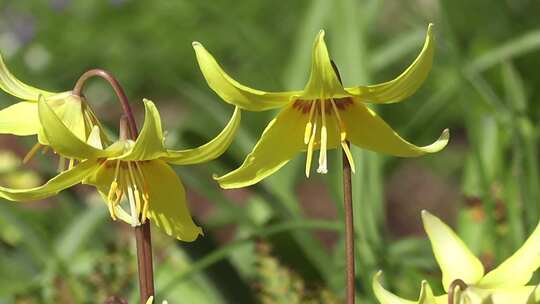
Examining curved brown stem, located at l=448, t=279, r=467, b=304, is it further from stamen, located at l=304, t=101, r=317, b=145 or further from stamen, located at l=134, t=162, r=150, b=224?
stamen, located at l=134, t=162, r=150, b=224

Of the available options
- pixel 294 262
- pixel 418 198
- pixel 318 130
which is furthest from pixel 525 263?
pixel 418 198

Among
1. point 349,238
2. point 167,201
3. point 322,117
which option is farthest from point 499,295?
point 167,201

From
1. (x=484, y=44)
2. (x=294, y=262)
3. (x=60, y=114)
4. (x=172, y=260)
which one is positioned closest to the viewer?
(x=60, y=114)

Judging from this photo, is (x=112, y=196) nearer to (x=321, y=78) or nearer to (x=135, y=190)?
(x=135, y=190)

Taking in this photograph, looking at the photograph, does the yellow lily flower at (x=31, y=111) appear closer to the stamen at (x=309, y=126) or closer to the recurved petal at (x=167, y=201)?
the recurved petal at (x=167, y=201)

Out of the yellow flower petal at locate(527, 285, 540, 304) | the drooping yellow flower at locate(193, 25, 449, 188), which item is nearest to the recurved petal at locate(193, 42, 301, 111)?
the drooping yellow flower at locate(193, 25, 449, 188)

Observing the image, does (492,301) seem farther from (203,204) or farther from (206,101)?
(203,204)
